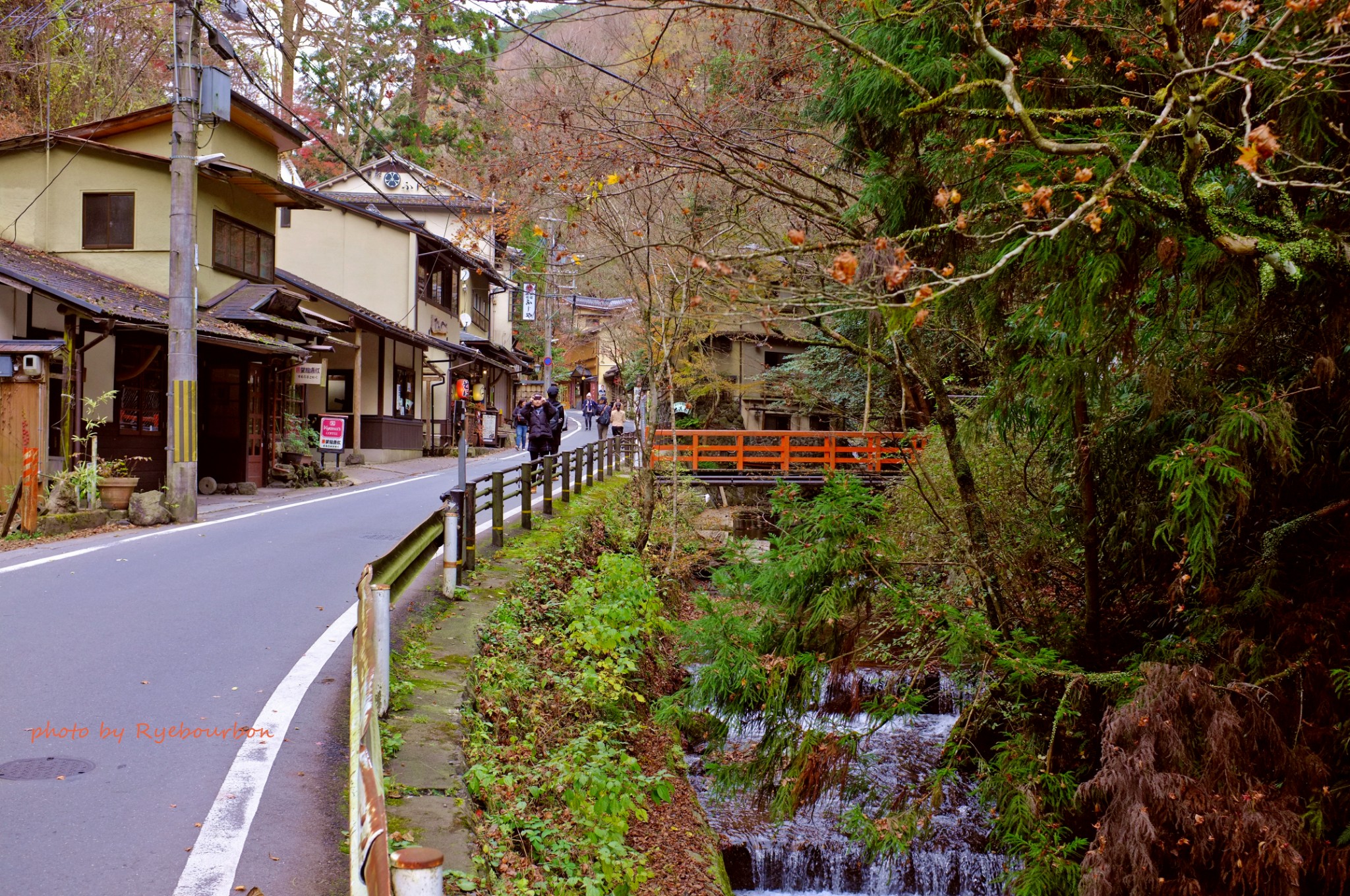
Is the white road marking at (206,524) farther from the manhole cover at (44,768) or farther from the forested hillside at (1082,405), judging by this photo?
the forested hillside at (1082,405)

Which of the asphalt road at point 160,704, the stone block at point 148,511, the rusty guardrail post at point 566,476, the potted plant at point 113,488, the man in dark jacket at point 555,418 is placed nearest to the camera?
the asphalt road at point 160,704

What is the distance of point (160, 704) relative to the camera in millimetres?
6223

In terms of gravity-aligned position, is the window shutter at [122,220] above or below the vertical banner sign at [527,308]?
below

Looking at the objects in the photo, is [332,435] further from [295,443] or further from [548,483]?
[548,483]

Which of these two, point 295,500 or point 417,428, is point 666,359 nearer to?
point 295,500

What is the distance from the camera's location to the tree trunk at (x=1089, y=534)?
7.20 metres

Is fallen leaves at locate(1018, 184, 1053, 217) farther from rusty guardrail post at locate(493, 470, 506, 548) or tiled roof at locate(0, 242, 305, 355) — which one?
tiled roof at locate(0, 242, 305, 355)

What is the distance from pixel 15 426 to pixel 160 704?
381 inches

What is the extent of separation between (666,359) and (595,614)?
5.59 metres

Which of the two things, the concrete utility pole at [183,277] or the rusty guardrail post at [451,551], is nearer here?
the rusty guardrail post at [451,551]

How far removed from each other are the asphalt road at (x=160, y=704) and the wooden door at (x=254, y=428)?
929 cm

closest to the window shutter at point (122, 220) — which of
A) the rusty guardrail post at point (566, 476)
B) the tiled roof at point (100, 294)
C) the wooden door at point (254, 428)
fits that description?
the tiled roof at point (100, 294)

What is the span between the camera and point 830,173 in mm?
12258

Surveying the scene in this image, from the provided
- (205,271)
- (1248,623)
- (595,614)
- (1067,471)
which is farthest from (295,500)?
(1248,623)
